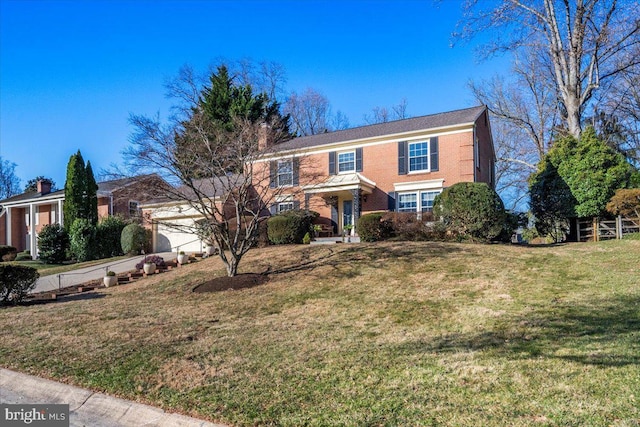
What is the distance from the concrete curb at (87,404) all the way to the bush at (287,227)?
38.3ft

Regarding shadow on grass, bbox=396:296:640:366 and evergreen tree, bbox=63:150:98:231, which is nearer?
shadow on grass, bbox=396:296:640:366

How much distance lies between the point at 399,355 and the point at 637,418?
7.65 ft

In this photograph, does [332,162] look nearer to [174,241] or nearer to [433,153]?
[433,153]

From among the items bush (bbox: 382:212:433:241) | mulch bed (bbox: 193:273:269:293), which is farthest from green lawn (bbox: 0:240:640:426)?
bush (bbox: 382:212:433:241)

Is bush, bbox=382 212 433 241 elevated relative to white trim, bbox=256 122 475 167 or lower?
lower

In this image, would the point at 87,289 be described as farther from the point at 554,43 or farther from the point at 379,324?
the point at 554,43

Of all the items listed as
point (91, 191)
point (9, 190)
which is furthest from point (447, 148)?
point (9, 190)

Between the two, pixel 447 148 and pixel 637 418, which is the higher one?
pixel 447 148

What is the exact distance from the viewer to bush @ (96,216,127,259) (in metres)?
23.6

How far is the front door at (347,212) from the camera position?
2103cm

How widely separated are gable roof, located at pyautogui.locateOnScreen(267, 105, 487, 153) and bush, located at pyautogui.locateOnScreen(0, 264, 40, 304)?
10.5m

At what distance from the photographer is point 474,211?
13.2 m

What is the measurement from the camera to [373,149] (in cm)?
2050

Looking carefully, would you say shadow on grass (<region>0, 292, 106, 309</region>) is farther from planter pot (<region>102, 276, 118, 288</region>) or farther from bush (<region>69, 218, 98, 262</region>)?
bush (<region>69, 218, 98, 262</region>)
